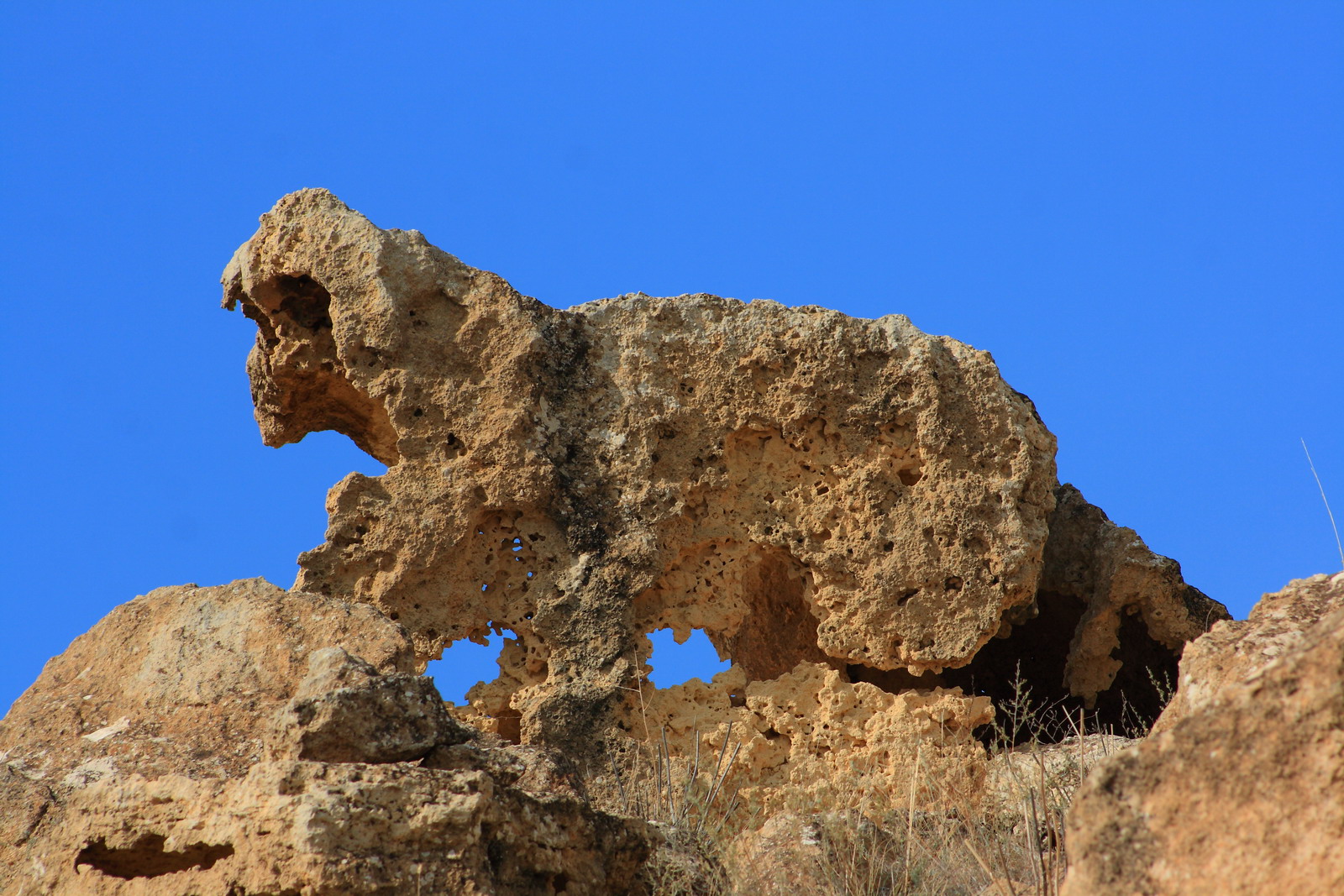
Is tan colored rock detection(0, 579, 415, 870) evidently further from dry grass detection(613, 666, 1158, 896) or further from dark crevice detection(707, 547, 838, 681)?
dark crevice detection(707, 547, 838, 681)

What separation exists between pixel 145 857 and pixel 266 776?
1.79 ft

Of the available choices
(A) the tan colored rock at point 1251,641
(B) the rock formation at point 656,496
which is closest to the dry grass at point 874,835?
(B) the rock formation at point 656,496

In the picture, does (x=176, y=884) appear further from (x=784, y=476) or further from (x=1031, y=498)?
(x=1031, y=498)

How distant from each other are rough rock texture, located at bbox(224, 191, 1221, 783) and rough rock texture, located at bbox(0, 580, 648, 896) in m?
1.06

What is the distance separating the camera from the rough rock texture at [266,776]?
10.5ft

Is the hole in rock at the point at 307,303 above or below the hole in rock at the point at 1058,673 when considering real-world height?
above

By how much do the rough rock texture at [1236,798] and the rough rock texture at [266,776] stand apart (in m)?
1.49

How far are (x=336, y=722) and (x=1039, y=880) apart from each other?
182 centimetres

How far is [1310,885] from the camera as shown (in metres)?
2.26

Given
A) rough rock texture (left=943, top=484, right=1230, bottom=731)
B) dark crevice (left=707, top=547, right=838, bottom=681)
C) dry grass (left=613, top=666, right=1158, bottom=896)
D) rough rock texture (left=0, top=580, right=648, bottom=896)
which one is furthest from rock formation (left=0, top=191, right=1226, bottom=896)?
rough rock texture (left=0, top=580, right=648, bottom=896)

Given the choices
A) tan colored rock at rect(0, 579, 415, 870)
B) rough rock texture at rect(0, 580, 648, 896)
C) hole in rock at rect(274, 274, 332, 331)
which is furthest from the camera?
hole in rock at rect(274, 274, 332, 331)

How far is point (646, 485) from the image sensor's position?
19.4ft

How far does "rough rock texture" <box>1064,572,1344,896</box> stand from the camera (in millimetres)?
2270

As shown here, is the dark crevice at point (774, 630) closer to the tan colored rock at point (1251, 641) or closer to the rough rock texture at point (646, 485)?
the rough rock texture at point (646, 485)
